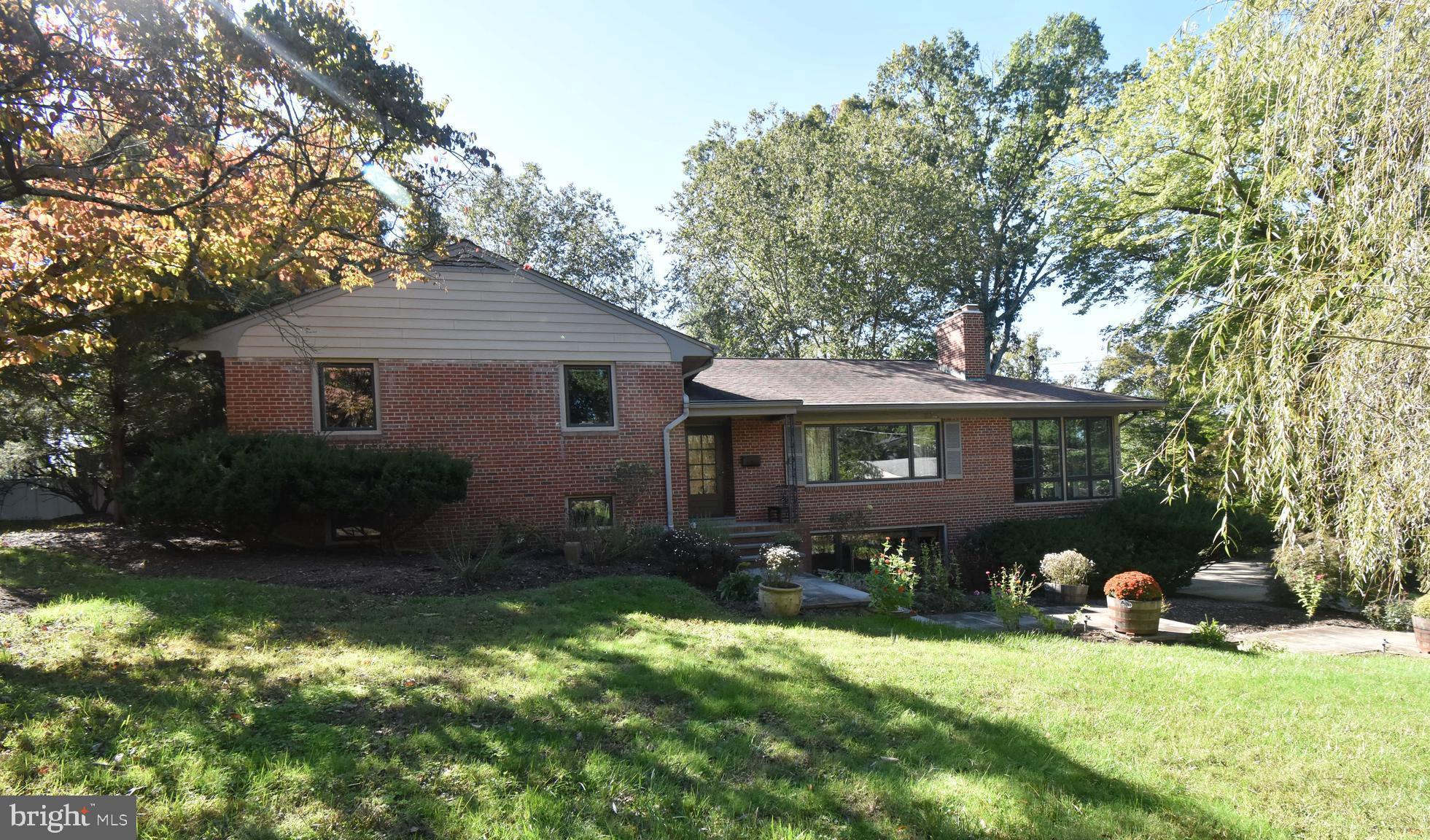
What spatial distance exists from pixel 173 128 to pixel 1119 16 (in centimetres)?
859

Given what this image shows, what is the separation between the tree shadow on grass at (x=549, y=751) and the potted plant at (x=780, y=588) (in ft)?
8.54

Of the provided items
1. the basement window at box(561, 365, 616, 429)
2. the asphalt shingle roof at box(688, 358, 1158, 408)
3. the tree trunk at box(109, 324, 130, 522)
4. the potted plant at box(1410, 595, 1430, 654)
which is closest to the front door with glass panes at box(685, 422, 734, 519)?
the asphalt shingle roof at box(688, 358, 1158, 408)

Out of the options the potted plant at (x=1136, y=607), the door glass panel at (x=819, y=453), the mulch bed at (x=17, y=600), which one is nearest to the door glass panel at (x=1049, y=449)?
the door glass panel at (x=819, y=453)

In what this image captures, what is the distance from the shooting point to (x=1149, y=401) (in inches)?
660

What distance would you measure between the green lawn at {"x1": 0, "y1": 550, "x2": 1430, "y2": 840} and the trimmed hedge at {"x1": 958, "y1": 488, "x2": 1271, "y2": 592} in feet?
24.2

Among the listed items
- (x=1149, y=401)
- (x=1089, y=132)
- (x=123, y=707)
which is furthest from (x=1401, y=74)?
(x=1089, y=132)

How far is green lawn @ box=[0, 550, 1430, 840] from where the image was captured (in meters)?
3.49

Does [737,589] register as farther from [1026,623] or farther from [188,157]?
[188,157]

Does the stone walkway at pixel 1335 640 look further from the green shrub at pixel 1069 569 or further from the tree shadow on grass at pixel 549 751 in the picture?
the tree shadow on grass at pixel 549 751

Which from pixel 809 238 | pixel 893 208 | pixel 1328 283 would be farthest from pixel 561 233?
pixel 1328 283

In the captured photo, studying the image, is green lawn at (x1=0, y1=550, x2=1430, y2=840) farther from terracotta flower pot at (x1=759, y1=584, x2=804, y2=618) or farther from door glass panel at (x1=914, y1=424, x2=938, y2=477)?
door glass panel at (x1=914, y1=424, x2=938, y2=477)

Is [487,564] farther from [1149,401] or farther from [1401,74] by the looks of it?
[1149,401]

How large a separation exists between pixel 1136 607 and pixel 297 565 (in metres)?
10.6

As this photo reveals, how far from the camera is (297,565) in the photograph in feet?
30.2
